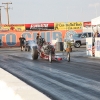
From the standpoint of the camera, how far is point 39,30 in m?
52.4

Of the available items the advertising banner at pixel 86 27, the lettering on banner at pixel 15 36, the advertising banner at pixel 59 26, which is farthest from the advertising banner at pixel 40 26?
the advertising banner at pixel 86 27

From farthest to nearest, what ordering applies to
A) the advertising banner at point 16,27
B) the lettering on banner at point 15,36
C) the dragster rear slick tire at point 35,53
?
the advertising banner at point 16,27
the lettering on banner at point 15,36
the dragster rear slick tire at point 35,53

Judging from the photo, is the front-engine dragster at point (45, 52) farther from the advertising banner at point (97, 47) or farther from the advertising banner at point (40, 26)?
the advertising banner at point (40, 26)

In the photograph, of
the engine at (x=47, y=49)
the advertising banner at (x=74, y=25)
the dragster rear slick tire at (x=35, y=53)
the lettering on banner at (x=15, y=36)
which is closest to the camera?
the engine at (x=47, y=49)

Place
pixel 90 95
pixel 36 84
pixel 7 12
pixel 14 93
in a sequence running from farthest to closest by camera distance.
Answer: pixel 7 12
pixel 36 84
pixel 90 95
pixel 14 93

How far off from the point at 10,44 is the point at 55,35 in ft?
22.6

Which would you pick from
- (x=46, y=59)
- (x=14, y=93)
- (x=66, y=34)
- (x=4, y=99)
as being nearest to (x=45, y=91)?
(x=4, y=99)

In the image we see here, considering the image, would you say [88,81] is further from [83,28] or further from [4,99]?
[83,28]

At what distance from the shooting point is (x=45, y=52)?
21.2m

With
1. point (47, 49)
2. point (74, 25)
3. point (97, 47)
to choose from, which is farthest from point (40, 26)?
point (47, 49)

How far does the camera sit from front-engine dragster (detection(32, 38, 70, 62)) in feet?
67.4

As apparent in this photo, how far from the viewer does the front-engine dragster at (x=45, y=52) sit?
20.6m

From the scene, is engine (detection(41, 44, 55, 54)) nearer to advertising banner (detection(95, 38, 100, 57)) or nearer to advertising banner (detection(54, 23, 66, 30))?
advertising banner (detection(95, 38, 100, 57))

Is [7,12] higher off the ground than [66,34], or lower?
higher
